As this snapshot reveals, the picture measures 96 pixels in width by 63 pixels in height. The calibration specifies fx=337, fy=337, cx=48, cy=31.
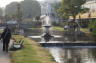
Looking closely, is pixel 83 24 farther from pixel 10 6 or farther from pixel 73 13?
pixel 10 6

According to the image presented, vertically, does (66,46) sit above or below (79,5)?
below

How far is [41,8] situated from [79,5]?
98.3 m

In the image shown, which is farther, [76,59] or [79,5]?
[79,5]

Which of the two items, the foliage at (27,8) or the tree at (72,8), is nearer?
the tree at (72,8)

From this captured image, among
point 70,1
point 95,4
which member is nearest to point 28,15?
point 95,4

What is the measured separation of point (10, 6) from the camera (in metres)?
155

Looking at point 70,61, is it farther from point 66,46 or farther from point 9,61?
point 66,46

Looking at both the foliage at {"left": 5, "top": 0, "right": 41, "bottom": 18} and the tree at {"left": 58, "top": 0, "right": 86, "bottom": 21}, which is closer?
the tree at {"left": 58, "top": 0, "right": 86, "bottom": 21}

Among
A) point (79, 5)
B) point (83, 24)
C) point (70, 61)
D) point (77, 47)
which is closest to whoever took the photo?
point (70, 61)

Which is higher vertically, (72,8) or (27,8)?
(72,8)

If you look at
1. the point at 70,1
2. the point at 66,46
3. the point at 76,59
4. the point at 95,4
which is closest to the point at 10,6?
the point at 95,4

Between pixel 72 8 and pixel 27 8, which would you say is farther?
pixel 27 8

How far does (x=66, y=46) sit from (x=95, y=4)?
46482 mm

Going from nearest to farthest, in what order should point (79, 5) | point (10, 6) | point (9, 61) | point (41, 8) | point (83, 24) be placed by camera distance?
point (9, 61), point (79, 5), point (83, 24), point (10, 6), point (41, 8)
